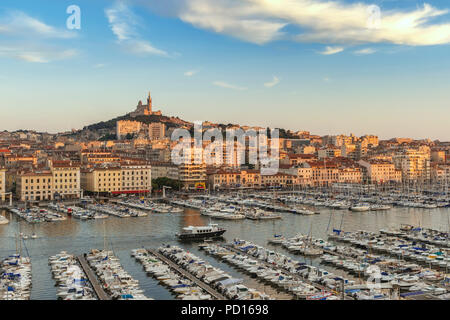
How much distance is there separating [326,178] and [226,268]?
15.1m

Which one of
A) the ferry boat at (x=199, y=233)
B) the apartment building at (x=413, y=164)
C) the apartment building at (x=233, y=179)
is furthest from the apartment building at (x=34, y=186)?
the apartment building at (x=413, y=164)

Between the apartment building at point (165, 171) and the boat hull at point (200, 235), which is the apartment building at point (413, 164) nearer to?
the apartment building at point (165, 171)

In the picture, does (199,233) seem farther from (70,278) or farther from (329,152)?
(329,152)

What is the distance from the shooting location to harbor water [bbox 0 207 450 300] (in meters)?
6.13

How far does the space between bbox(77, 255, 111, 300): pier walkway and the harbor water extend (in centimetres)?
42

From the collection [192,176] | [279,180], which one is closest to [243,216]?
[192,176]

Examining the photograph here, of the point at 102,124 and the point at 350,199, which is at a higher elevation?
the point at 102,124

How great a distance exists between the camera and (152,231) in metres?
9.66

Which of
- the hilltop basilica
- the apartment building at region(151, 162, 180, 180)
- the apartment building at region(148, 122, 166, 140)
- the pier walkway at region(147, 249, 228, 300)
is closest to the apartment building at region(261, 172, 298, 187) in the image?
the apartment building at region(151, 162, 180, 180)
